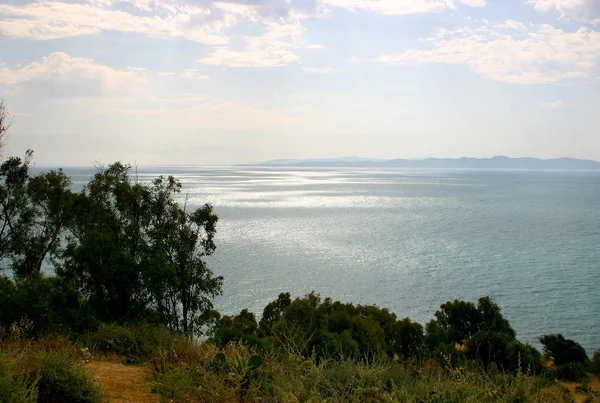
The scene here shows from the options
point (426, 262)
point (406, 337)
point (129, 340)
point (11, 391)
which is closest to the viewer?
point (11, 391)

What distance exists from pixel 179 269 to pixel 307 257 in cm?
3166

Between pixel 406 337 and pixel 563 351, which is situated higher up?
pixel 406 337

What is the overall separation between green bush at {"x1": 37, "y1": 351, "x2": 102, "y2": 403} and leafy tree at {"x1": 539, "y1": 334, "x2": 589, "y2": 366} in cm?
2626

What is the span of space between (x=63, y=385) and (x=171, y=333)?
771 cm

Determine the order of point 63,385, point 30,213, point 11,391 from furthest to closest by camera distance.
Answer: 1. point 30,213
2. point 63,385
3. point 11,391

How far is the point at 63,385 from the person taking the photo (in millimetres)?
7348

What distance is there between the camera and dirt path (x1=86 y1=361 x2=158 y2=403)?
8281mm

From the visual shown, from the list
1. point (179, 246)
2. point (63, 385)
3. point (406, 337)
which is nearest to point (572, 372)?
point (406, 337)

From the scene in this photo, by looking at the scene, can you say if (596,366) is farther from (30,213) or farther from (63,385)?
(30,213)

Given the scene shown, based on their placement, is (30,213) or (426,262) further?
(426,262)

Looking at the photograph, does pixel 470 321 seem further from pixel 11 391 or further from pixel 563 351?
pixel 11 391

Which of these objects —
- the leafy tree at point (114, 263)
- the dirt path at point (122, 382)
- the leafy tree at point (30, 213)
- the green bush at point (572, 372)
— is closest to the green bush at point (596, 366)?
the green bush at point (572, 372)

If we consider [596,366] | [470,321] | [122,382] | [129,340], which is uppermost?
[122,382]

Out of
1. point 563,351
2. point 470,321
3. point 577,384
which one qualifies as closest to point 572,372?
point 577,384
